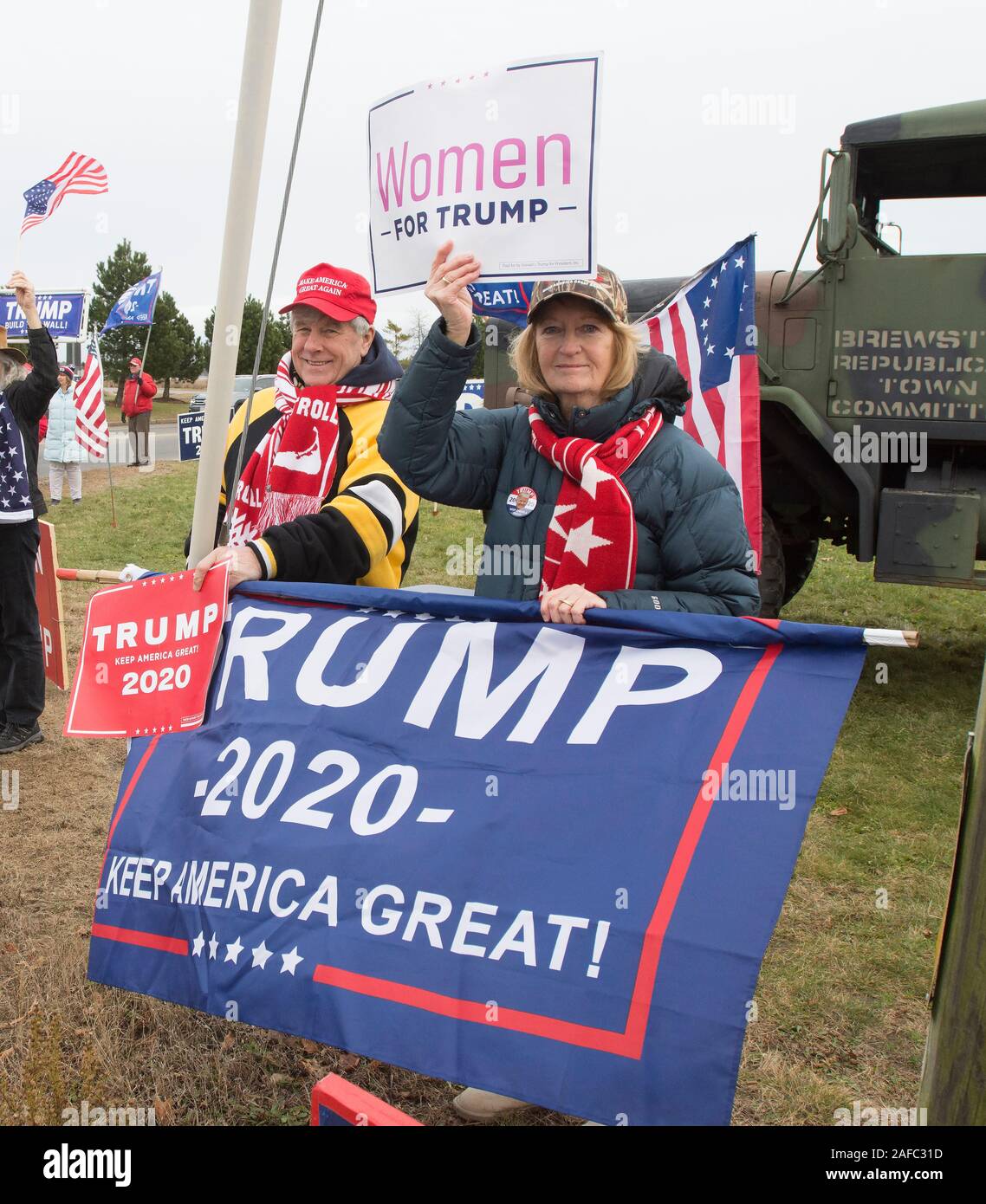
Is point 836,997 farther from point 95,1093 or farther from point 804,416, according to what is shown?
point 804,416

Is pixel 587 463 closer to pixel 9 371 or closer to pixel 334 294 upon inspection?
pixel 334 294

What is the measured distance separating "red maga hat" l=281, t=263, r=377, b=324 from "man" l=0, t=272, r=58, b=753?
2.33 m

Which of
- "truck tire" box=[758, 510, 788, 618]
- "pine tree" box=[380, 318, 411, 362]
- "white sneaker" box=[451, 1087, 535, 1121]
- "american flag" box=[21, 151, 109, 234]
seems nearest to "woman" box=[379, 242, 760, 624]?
"white sneaker" box=[451, 1087, 535, 1121]

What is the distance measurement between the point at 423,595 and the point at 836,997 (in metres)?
1.92

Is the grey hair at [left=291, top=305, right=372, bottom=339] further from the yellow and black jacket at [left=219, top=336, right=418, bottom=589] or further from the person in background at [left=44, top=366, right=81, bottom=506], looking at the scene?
the person in background at [left=44, top=366, right=81, bottom=506]

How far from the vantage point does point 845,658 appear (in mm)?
1992

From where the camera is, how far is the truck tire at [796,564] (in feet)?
23.1

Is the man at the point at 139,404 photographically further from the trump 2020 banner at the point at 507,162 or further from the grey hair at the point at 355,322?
the trump 2020 banner at the point at 507,162

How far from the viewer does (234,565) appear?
2.58m

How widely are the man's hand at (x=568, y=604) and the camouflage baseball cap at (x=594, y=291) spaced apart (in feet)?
2.16

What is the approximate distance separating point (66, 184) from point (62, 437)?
27.9 ft

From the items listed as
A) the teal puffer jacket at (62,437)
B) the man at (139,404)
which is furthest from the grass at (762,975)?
the man at (139,404)

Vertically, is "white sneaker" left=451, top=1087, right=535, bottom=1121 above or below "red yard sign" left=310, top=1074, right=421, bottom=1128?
below

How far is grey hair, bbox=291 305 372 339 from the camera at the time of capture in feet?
9.70
